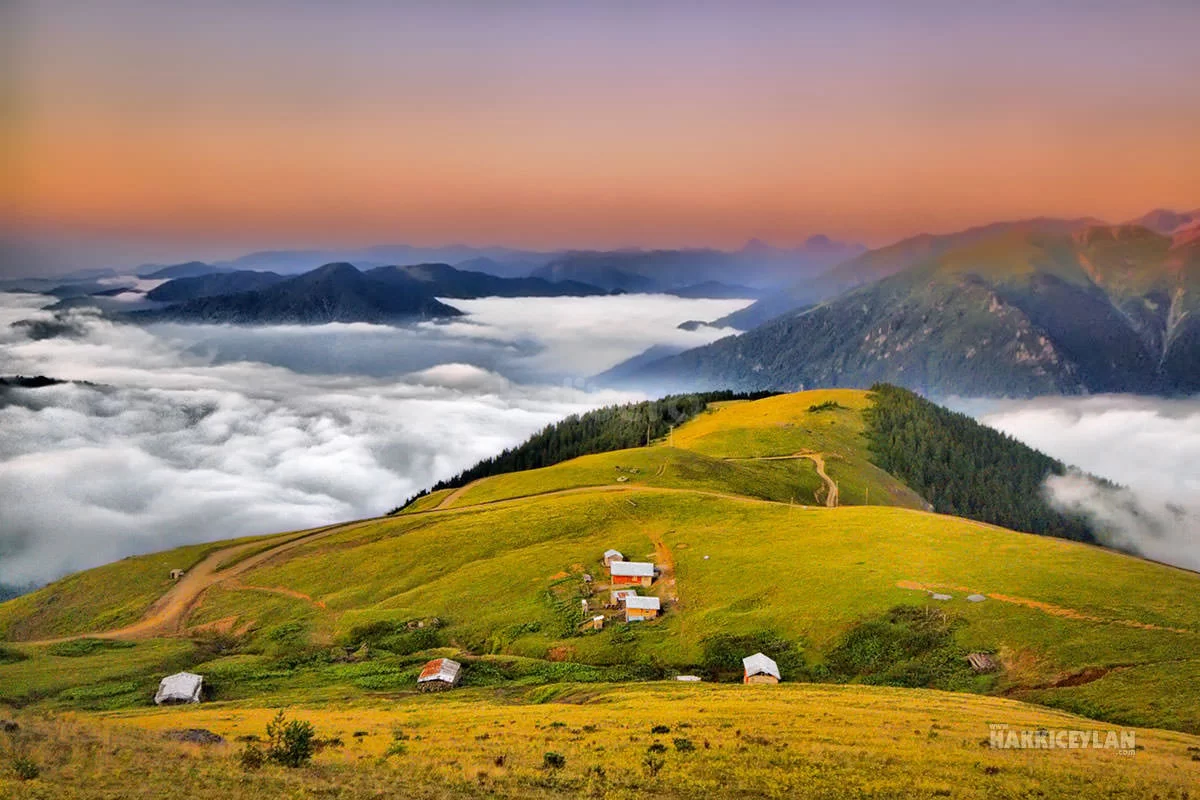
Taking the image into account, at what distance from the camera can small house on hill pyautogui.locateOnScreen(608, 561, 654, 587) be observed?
8219 cm

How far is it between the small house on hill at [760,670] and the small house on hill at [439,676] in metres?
25.3

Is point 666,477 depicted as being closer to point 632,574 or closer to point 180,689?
point 632,574

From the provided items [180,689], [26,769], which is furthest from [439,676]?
[26,769]

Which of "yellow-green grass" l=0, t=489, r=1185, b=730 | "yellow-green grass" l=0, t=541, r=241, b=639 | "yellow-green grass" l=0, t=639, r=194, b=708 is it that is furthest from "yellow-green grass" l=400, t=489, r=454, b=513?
"yellow-green grass" l=0, t=639, r=194, b=708

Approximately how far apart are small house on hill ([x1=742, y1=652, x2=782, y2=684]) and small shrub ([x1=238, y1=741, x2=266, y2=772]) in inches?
1503

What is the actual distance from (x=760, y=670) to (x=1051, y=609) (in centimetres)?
2625

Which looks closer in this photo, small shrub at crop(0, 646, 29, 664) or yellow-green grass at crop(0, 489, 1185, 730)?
yellow-green grass at crop(0, 489, 1185, 730)

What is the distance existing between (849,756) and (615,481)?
4055 inches

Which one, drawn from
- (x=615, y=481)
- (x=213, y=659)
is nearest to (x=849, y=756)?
(x=213, y=659)

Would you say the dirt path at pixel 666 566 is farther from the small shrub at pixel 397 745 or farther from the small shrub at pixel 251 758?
the small shrub at pixel 251 758

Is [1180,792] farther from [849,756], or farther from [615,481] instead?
[615,481]

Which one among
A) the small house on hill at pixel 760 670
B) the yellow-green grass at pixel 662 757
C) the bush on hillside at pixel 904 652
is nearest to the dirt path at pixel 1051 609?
the bush on hillside at pixel 904 652

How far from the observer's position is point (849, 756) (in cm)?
3350

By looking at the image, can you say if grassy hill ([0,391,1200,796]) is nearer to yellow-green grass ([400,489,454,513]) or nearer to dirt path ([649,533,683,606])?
dirt path ([649,533,683,606])
